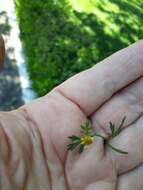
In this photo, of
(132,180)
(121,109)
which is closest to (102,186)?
(132,180)

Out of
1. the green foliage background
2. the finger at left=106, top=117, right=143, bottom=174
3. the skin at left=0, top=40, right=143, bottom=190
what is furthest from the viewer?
the green foliage background

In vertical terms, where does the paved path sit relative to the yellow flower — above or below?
below

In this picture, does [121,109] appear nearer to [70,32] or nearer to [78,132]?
[78,132]

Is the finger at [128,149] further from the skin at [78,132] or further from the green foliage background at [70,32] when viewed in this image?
the green foliage background at [70,32]

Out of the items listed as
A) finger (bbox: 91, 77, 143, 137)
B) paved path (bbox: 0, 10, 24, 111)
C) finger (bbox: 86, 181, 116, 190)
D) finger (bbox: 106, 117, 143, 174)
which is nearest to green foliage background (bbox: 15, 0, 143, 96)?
paved path (bbox: 0, 10, 24, 111)

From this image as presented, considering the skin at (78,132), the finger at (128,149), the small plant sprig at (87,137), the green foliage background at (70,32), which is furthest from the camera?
the green foliage background at (70,32)

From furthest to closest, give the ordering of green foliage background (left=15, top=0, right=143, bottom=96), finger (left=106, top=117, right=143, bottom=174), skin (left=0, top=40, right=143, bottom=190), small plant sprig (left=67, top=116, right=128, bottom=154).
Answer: green foliage background (left=15, top=0, right=143, bottom=96) → finger (left=106, top=117, right=143, bottom=174) → small plant sprig (left=67, top=116, right=128, bottom=154) → skin (left=0, top=40, right=143, bottom=190)

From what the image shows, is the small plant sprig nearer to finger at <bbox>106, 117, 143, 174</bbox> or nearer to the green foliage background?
finger at <bbox>106, 117, 143, 174</bbox>

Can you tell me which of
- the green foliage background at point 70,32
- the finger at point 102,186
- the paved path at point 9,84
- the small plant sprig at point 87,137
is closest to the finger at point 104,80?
the small plant sprig at point 87,137

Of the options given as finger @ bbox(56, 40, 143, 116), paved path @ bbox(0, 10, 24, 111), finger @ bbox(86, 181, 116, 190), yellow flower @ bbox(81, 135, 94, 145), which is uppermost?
finger @ bbox(56, 40, 143, 116)
